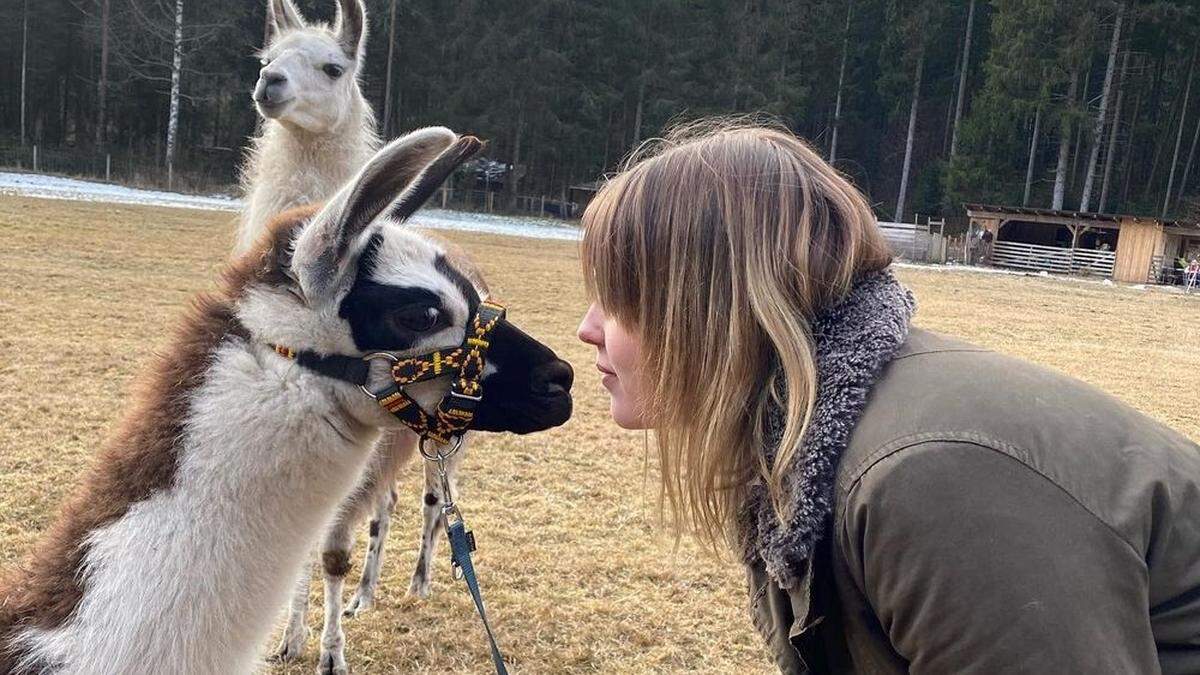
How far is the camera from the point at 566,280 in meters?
13.5

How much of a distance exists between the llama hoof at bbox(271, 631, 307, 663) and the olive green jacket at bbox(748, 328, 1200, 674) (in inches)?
97.6

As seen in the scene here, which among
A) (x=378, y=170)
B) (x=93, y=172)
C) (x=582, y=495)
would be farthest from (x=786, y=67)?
(x=378, y=170)

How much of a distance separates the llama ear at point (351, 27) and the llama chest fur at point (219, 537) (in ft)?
9.71

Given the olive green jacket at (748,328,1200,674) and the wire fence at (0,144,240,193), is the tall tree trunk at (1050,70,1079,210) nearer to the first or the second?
the wire fence at (0,144,240,193)

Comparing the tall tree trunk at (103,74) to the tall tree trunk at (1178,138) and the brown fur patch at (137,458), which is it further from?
the tall tree trunk at (1178,138)

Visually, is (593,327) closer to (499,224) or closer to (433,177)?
(433,177)

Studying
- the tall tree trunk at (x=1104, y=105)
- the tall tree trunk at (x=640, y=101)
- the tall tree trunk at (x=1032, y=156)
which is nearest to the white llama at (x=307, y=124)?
the tall tree trunk at (x=640, y=101)

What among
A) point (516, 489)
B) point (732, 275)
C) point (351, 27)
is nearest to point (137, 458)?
point (732, 275)

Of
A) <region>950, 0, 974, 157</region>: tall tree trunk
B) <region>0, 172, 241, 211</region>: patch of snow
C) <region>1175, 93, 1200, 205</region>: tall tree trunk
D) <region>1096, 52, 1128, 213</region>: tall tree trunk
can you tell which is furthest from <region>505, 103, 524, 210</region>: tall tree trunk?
<region>1175, 93, 1200, 205</region>: tall tree trunk

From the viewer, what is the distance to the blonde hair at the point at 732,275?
1304 millimetres

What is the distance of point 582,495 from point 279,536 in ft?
9.56

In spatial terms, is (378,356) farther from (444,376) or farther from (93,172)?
(93,172)

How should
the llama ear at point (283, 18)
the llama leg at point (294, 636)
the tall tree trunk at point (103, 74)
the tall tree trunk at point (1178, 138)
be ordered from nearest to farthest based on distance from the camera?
the llama leg at point (294, 636)
the llama ear at point (283, 18)
the tall tree trunk at point (103, 74)
the tall tree trunk at point (1178, 138)

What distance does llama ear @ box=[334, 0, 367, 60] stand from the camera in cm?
427
